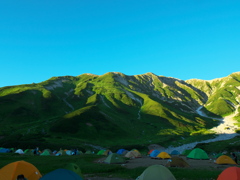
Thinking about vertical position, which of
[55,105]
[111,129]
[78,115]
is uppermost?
[55,105]

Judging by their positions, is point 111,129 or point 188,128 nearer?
point 111,129

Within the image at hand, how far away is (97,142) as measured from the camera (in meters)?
103

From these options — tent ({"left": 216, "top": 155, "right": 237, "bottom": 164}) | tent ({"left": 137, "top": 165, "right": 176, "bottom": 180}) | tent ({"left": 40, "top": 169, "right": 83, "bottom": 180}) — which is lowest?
tent ({"left": 216, "top": 155, "right": 237, "bottom": 164})

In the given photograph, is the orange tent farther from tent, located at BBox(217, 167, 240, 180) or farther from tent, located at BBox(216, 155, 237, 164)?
tent, located at BBox(216, 155, 237, 164)

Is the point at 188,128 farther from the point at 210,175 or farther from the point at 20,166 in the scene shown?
the point at 20,166

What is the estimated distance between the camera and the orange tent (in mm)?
18255

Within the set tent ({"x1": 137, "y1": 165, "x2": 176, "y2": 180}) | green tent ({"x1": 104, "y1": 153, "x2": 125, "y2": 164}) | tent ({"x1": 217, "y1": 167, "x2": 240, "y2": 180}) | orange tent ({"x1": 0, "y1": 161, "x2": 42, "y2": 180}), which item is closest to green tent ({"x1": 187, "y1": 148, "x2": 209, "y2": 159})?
green tent ({"x1": 104, "y1": 153, "x2": 125, "y2": 164})

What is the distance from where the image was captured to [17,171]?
18.5 metres

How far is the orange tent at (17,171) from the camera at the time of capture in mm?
18255

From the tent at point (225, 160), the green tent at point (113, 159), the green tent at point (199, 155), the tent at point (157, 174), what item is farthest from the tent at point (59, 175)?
the green tent at point (199, 155)

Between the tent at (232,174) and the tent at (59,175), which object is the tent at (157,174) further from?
the tent at (59,175)

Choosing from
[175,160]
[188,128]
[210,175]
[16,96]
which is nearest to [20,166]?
[210,175]

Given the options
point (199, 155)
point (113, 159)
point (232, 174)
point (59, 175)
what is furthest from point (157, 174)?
point (199, 155)

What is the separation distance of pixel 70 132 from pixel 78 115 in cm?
2338
